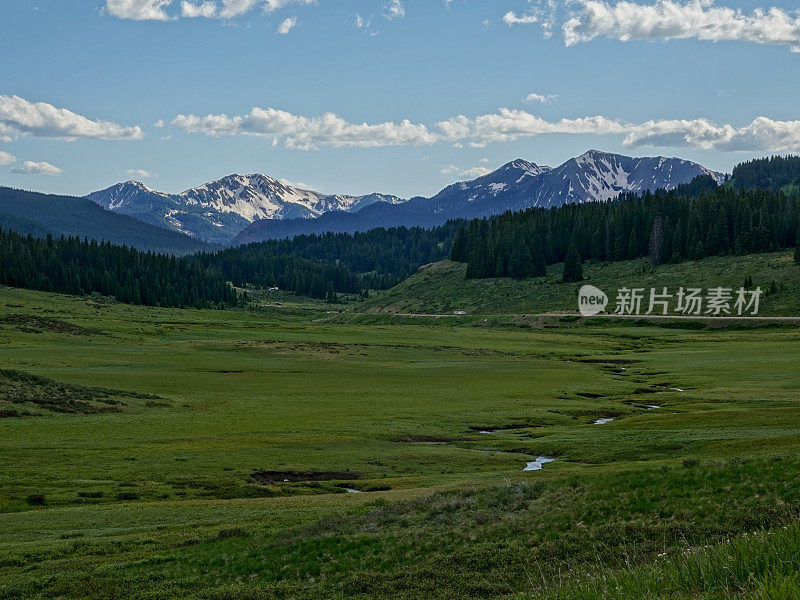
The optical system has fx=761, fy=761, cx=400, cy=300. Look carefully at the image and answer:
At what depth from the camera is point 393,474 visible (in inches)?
1992

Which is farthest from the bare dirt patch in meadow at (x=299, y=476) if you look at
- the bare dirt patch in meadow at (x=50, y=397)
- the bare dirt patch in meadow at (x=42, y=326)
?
the bare dirt patch in meadow at (x=42, y=326)

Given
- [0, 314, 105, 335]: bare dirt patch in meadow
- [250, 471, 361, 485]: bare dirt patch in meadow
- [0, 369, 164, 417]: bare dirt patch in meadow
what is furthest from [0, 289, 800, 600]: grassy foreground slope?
[0, 314, 105, 335]: bare dirt patch in meadow

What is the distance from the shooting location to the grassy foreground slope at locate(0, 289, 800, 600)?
76.4ft

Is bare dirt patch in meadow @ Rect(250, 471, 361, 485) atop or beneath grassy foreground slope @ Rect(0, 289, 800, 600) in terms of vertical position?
beneath

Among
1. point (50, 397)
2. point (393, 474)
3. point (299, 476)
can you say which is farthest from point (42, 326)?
point (393, 474)

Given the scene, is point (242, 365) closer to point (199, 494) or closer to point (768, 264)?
point (199, 494)

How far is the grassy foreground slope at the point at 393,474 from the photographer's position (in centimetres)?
2330

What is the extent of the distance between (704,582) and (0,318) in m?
150

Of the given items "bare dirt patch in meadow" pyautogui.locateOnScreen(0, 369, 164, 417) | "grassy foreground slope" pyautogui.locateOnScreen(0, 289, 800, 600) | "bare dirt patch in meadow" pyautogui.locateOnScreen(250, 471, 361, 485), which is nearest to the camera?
"grassy foreground slope" pyautogui.locateOnScreen(0, 289, 800, 600)

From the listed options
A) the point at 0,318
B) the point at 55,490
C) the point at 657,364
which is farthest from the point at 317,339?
the point at 55,490

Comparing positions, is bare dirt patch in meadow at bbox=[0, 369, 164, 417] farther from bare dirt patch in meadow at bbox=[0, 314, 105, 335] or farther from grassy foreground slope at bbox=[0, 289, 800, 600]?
bare dirt patch in meadow at bbox=[0, 314, 105, 335]

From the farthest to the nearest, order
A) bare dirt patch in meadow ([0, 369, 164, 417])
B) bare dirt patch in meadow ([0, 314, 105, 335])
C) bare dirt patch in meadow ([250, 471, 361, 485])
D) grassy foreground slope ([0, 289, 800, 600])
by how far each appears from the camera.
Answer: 1. bare dirt patch in meadow ([0, 314, 105, 335])
2. bare dirt patch in meadow ([0, 369, 164, 417])
3. bare dirt patch in meadow ([250, 471, 361, 485])
4. grassy foreground slope ([0, 289, 800, 600])

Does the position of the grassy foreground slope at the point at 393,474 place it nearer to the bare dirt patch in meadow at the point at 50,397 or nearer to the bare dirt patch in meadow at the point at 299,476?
the bare dirt patch in meadow at the point at 299,476

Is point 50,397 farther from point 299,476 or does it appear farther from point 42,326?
point 42,326
